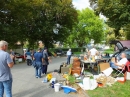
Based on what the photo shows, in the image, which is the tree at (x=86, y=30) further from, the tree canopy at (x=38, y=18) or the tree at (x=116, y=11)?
the tree at (x=116, y=11)

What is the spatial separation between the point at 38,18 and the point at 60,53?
9.14m

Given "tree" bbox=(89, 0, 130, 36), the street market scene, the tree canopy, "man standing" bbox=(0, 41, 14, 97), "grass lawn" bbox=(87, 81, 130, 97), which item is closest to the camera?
"man standing" bbox=(0, 41, 14, 97)

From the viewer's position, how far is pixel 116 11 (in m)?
22.6

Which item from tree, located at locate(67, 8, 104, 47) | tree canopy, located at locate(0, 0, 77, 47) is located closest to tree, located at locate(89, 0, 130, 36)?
tree canopy, located at locate(0, 0, 77, 47)

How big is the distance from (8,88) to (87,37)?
59.4 meters

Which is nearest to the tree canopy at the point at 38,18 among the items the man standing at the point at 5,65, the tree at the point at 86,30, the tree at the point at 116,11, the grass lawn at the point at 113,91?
the tree at the point at 116,11

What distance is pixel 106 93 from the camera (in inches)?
289

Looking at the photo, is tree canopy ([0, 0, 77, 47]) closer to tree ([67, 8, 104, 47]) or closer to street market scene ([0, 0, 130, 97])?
street market scene ([0, 0, 130, 97])

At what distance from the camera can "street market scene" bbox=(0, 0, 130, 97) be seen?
7930 mm

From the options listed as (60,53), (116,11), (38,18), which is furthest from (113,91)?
(60,53)

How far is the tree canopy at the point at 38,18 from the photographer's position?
27.5 metres

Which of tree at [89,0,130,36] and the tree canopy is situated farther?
the tree canopy

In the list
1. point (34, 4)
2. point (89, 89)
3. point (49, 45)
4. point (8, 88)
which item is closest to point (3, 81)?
point (8, 88)

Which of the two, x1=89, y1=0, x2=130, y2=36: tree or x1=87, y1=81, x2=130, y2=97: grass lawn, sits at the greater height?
x1=89, y1=0, x2=130, y2=36: tree
